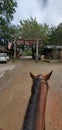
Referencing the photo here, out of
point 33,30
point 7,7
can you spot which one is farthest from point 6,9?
point 33,30

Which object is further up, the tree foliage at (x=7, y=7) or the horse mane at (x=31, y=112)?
the tree foliage at (x=7, y=7)

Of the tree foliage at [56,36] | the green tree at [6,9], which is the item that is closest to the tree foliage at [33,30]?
the tree foliage at [56,36]

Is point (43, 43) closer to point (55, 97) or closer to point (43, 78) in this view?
point (55, 97)

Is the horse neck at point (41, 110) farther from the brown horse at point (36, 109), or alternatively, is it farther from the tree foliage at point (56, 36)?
the tree foliage at point (56, 36)

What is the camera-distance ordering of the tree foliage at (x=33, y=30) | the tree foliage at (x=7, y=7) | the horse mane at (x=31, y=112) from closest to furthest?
the horse mane at (x=31, y=112) < the tree foliage at (x=7, y=7) < the tree foliage at (x=33, y=30)

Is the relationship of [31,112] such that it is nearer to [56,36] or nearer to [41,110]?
[41,110]

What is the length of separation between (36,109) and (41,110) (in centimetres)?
5

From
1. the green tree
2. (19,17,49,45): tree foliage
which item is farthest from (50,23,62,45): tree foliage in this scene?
the green tree

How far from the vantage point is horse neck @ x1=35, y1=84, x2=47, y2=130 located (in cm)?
235

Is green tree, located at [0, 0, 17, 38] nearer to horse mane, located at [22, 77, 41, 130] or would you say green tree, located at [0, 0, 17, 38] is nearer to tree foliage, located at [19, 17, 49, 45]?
horse mane, located at [22, 77, 41, 130]

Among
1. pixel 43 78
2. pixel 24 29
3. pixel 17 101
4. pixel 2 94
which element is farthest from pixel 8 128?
pixel 24 29

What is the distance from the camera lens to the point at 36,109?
2.51 meters

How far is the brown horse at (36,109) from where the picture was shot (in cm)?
229

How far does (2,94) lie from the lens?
1462cm
